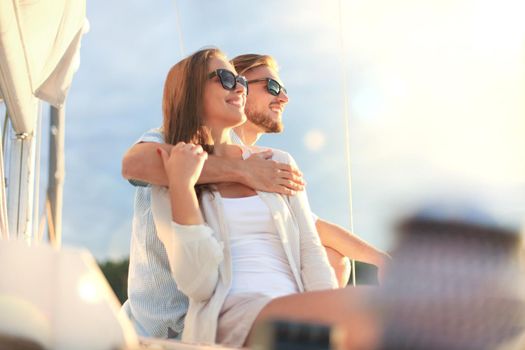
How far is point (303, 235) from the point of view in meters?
1.68

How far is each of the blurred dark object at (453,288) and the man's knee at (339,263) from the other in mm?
1330

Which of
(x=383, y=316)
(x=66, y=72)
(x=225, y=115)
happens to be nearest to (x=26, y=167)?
(x=66, y=72)

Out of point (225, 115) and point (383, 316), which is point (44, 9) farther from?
point (383, 316)

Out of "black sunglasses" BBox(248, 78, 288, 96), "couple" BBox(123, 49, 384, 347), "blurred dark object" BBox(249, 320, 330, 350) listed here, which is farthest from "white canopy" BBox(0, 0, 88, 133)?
"blurred dark object" BBox(249, 320, 330, 350)

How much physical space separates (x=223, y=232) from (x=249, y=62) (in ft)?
3.95

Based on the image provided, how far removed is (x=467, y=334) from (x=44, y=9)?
3020 millimetres

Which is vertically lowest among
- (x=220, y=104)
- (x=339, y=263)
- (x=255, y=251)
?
(x=339, y=263)

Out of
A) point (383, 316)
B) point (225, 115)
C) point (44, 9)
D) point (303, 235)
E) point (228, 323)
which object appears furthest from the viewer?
point (44, 9)

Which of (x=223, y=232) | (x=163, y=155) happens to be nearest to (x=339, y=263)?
(x=223, y=232)

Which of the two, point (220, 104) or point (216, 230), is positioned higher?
point (220, 104)

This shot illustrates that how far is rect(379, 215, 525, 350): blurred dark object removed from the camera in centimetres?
67

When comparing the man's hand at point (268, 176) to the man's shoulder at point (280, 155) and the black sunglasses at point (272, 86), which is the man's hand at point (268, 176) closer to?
the man's shoulder at point (280, 155)

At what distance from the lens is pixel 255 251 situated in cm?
155

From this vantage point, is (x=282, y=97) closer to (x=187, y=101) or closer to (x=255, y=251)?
(x=187, y=101)
